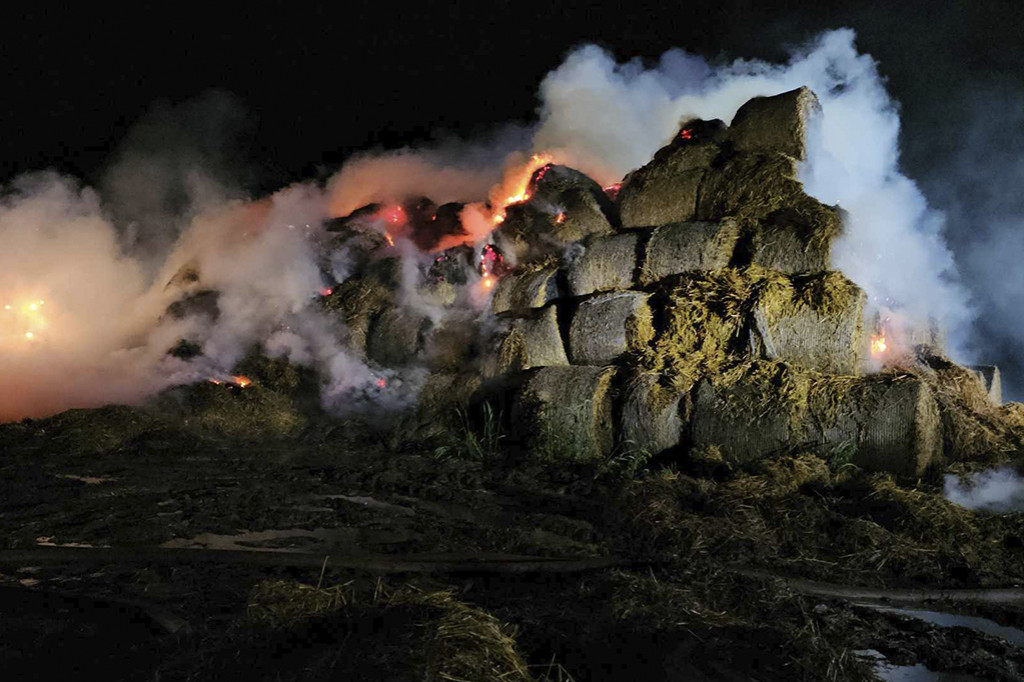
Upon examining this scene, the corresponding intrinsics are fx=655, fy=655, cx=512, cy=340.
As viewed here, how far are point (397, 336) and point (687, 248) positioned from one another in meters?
4.73

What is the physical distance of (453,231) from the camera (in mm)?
12242

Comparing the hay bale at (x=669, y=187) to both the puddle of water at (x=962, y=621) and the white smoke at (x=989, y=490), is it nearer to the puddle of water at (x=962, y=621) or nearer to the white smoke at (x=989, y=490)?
the white smoke at (x=989, y=490)

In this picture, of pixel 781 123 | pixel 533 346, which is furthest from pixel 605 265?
pixel 781 123

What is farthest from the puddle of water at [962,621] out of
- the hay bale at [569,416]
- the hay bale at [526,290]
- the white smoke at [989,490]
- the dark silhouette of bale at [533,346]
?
the hay bale at [526,290]

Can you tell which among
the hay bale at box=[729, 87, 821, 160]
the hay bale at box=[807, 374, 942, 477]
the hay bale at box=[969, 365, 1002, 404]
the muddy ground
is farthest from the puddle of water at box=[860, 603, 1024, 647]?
the hay bale at box=[729, 87, 821, 160]

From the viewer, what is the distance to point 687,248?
8438mm

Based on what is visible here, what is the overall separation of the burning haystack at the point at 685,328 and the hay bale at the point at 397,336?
0.03 meters

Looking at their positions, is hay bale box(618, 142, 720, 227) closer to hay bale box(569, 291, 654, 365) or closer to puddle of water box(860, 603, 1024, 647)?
hay bale box(569, 291, 654, 365)

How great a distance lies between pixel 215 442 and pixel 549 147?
10706 millimetres

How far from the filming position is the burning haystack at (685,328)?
670 centimetres

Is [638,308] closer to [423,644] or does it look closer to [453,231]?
[453,231]

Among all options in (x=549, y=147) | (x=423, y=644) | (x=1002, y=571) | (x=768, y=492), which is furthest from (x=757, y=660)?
(x=549, y=147)

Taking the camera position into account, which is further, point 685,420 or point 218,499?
point 685,420

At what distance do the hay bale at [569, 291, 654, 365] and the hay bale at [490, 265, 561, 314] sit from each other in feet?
3.29
